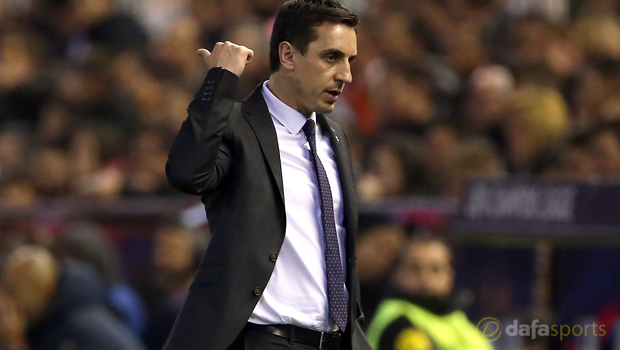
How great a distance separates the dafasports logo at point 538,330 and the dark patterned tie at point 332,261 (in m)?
1.93

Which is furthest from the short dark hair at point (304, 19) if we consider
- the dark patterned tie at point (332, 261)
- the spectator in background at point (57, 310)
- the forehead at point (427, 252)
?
the spectator in background at point (57, 310)

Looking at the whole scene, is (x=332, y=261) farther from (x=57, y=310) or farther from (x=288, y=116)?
(x=57, y=310)

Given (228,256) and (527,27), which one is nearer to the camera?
(228,256)

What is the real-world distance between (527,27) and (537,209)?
10.3 ft

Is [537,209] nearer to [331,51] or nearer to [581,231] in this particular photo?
[581,231]

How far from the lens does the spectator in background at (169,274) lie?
6.61 meters

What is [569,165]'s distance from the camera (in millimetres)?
6234

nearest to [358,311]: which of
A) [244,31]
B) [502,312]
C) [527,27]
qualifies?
[502,312]

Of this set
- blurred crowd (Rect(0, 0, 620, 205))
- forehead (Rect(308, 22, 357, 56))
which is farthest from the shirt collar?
blurred crowd (Rect(0, 0, 620, 205))

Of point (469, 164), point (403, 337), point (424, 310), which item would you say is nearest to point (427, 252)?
point (424, 310)

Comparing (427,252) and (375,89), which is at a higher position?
(375,89)

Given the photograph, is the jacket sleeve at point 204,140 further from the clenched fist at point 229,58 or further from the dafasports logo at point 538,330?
the dafasports logo at point 538,330

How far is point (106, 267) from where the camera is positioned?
6.45 m

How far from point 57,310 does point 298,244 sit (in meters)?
2.91
